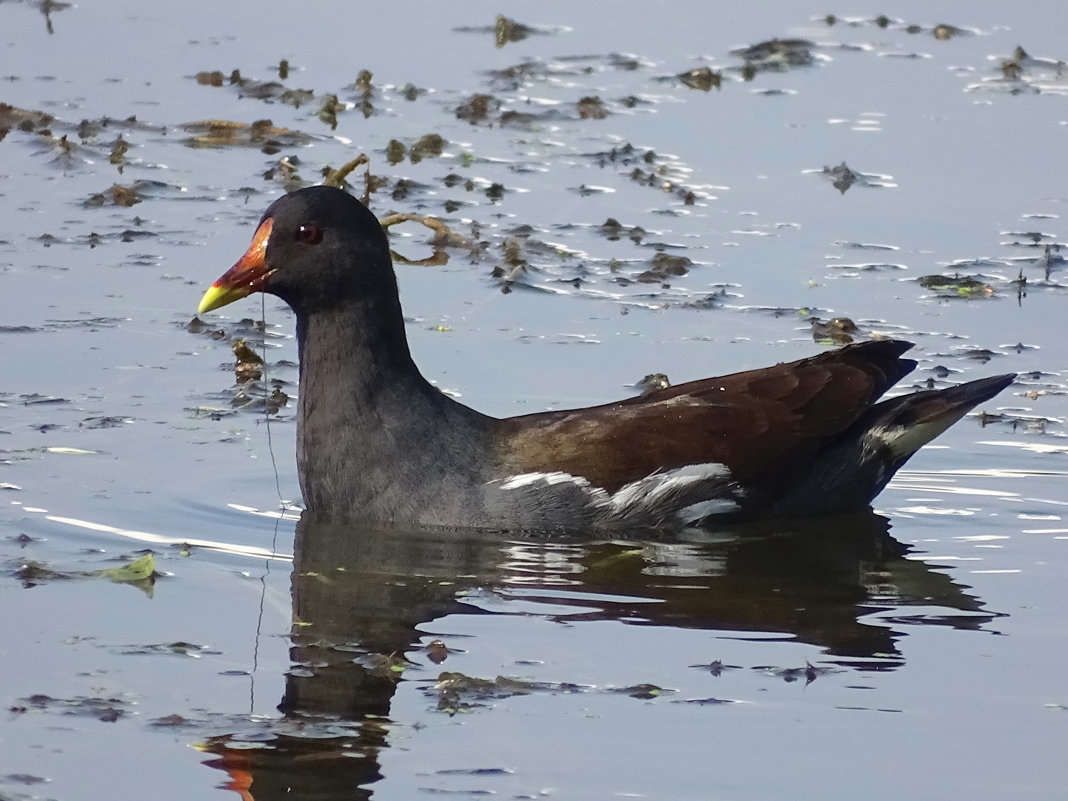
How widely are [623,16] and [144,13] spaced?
310 cm

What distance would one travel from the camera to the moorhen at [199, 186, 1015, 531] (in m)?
7.44

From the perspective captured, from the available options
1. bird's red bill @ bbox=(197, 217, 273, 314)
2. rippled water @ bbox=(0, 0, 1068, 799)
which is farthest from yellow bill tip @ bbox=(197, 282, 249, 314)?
rippled water @ bbox=(0, 0, 1068, 799)

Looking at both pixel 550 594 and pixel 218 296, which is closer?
pixel 550 594

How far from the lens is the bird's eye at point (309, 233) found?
7.50 m

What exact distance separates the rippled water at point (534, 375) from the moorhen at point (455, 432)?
0.49 feet

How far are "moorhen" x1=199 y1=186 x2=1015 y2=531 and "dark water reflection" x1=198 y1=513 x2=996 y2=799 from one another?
12 cm

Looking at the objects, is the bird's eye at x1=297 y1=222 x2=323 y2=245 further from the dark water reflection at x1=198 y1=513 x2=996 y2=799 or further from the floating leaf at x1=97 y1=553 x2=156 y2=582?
the floating leaf at x1=97 y1=553 x2=156 y2=582

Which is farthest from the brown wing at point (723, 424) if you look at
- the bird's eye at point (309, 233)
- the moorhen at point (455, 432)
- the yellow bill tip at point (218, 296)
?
the yellow bill tip at point (218, 296)

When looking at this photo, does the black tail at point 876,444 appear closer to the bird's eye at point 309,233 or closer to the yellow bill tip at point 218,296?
the bird's eye at point 309,233

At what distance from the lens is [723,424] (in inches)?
302

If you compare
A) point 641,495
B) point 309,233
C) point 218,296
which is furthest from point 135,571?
point 641,495

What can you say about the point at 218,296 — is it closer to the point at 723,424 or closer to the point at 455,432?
the point at 455,432

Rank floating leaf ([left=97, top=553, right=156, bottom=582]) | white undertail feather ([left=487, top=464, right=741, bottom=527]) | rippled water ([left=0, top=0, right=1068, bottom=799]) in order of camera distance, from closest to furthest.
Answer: rippled water ([left=0, top=0, right=1068, bottom=799]), floating leaf ([left=97, top=553, right=156, bottom=582]), white undertail feather ([left=487, top=464, right=741, bottom=527])

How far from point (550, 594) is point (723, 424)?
1.20m
